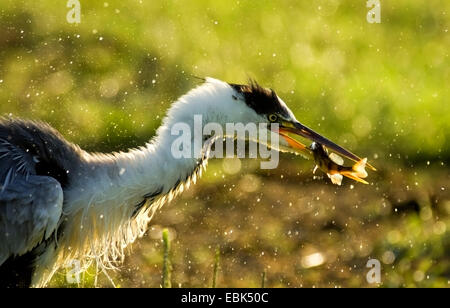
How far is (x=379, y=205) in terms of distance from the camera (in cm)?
785

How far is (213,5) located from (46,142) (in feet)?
17.5

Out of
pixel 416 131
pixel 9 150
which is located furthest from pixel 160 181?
pixel 416 131

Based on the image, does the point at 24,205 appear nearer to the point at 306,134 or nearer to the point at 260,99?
the point at 260,99

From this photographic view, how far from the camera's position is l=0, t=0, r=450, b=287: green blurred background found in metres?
7.10

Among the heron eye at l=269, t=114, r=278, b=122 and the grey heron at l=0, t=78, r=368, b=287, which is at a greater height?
the heron eye at l=269, t=114, r=278, b=122

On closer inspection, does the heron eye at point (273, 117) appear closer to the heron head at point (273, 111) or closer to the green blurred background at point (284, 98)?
the heron head at point (273, 111)

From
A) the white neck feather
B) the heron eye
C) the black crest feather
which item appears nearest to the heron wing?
the white neck feather

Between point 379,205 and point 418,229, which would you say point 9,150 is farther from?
point 379,205

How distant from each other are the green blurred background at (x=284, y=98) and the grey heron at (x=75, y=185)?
4.60 ft

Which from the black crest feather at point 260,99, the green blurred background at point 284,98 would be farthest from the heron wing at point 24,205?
the green blurred background at point 284,98

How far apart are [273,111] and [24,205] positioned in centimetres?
160

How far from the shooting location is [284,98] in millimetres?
8844

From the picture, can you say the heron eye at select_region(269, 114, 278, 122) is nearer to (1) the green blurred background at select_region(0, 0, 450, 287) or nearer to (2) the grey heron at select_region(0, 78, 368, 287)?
(2) the grey heron at select_region(0, 78, 368, 287)

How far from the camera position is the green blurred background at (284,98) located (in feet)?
23.3
